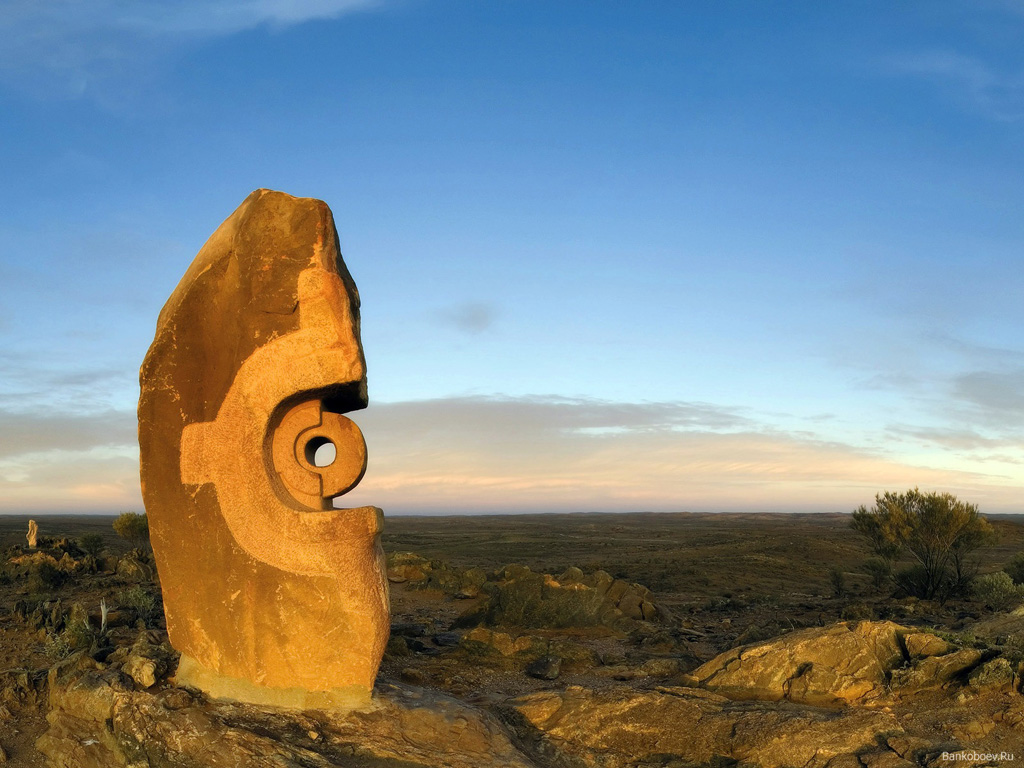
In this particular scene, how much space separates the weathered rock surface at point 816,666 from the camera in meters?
8.77

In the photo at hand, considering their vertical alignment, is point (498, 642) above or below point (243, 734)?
below

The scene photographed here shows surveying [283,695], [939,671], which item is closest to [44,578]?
[283,695]

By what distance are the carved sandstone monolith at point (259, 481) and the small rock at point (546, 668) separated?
3853 mm

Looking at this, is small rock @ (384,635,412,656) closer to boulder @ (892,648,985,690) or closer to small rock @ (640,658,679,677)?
small rock @ (640,658,679,677)

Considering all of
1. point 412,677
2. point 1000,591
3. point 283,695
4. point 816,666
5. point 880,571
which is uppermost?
point 283,695

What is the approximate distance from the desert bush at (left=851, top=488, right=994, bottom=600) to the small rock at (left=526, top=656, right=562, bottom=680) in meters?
13.6

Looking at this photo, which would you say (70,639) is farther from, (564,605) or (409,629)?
(564,605)

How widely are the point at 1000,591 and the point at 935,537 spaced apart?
5.66 metres

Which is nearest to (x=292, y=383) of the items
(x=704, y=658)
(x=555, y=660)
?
(x=555, y=660)

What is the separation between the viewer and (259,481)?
23.4 feet

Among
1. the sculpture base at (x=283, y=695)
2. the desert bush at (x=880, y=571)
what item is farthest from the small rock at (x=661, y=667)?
the desert bush at (x=880, y=571)

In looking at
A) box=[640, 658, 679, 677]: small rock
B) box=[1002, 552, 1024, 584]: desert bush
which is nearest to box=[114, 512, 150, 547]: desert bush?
box=[640, 658, 679, 677]: small rock

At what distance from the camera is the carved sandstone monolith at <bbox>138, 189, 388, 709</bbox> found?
7.04 meters

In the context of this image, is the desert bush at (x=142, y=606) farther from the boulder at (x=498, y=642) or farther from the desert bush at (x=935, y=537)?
the desert bush at (x=935, y=537)
